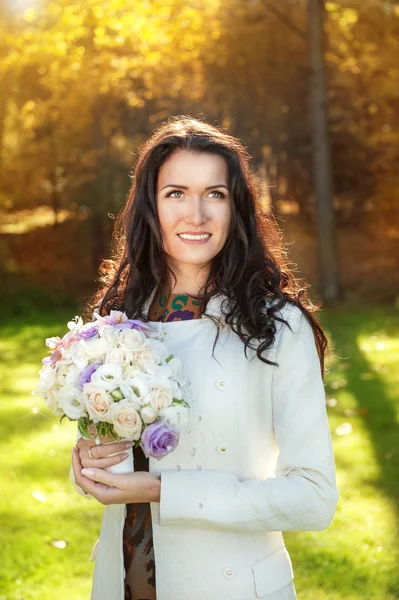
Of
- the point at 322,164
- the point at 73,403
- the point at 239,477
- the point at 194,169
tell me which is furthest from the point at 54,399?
the point at 322,164

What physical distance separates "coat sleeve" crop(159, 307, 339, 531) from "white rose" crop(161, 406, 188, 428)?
164 mm

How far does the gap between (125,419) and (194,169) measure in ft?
2.72

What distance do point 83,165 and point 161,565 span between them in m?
13.1

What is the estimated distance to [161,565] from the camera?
2422 millimetres

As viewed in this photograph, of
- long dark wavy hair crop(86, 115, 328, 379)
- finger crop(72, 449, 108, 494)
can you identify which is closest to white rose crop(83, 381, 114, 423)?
finger crop(72, 449, 108, 494)

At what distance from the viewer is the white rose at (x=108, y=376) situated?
2.24m

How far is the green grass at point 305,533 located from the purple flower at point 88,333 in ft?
2.82

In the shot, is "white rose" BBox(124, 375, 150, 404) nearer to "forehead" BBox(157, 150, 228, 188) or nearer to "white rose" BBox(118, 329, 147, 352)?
"white rose" BBox(118, 329, 147, 352)

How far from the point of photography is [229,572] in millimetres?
2367

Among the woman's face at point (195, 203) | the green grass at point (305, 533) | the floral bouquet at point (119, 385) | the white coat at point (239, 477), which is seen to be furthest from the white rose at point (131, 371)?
the green grass at point (305, 533)

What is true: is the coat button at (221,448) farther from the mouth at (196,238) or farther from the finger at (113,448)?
the mouth at (196,238)

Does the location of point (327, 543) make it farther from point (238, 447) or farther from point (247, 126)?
point (247, 126)

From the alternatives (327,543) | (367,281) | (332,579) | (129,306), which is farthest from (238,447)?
(367,281)

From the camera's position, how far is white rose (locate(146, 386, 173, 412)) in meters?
2.23
